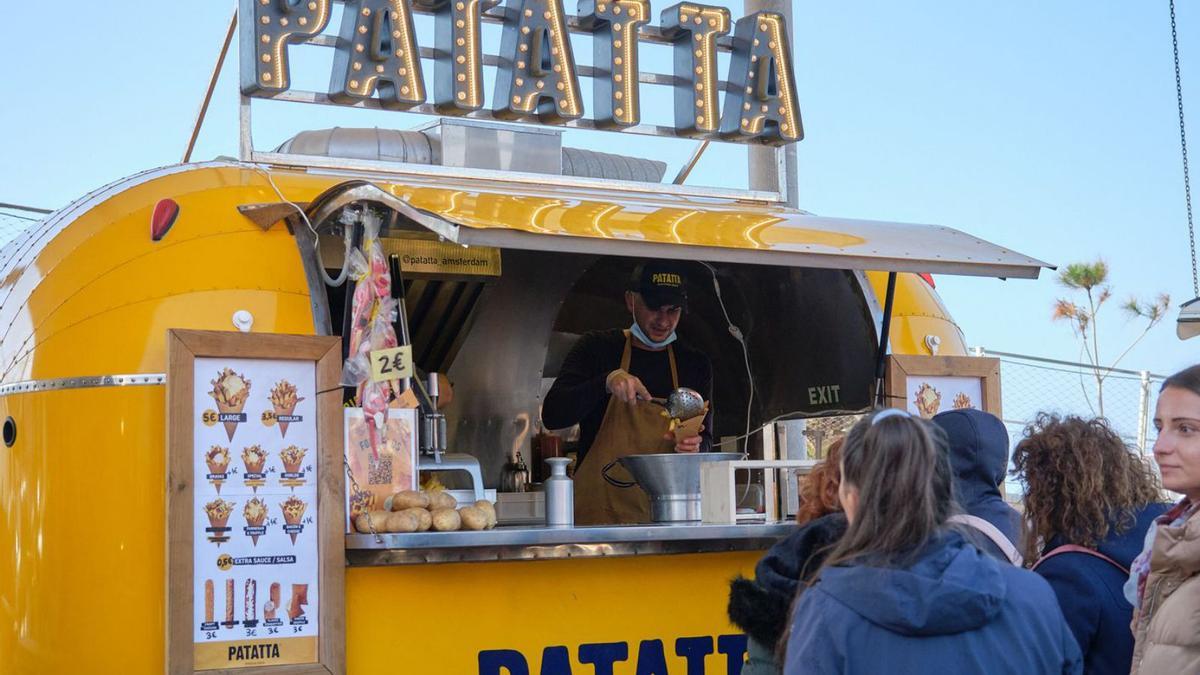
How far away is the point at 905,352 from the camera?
6418mm

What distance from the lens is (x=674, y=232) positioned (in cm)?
507

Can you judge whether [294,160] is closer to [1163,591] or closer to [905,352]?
[905,352]

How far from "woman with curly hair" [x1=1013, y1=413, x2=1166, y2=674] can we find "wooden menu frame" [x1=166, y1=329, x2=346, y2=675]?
2357mm

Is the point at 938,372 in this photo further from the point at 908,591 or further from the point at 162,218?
the point at 908,591

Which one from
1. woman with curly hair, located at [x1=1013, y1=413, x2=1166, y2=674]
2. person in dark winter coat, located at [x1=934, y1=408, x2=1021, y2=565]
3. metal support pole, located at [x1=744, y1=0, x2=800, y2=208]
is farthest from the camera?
metal support pole, located at [x1=744, y1=0, x2=800, y2=208]

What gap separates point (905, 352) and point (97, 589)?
3.45m

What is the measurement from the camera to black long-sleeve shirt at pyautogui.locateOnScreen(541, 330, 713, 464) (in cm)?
700

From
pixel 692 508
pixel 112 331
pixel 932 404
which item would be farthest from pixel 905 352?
pixel 112 331

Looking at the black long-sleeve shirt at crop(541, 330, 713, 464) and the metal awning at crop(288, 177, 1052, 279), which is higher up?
the metal awning at crop(288, 177, 1052, 279)

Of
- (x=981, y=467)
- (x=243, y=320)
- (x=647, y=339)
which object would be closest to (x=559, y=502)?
(x=243, y=320)

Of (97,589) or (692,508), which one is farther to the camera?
(692,508)

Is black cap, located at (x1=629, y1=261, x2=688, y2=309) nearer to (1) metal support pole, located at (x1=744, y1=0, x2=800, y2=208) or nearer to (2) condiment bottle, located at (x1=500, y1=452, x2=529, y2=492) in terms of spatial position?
(2) condiment bottle, located at (x1=500, y1=452, x2=529, y2=492)

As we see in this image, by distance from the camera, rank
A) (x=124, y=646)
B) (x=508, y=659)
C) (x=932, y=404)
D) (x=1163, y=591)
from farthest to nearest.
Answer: (x=932, y=404) → (x=508, y=659) → (x=124, y=646) → (x=1163, y=591)

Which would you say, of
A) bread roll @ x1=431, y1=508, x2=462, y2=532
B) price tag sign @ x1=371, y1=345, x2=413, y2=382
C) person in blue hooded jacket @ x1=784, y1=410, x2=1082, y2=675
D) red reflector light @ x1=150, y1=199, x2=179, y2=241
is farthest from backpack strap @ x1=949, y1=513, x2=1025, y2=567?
red reflector light @ x1=150, y1=199, x2=179, y2=241
